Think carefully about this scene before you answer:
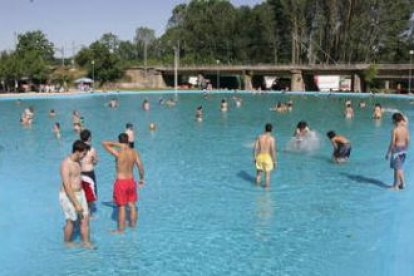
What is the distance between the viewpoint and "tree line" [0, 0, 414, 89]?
74188 millimetres

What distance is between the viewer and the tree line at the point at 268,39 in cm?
7419

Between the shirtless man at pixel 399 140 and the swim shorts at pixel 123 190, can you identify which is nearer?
the swim shorts at pixel 123 190

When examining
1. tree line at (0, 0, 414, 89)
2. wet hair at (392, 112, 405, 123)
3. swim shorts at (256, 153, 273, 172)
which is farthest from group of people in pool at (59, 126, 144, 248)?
tree line at (0, 0, 414, 89)

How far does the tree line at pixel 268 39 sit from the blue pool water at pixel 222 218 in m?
55.0

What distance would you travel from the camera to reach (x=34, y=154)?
1736 centimetres

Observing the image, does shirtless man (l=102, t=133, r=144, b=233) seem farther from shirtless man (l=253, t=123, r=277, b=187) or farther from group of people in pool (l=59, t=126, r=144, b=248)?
shirtless man (l=253, t=123, r=277, b=187)

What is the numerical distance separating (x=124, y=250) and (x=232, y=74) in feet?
245

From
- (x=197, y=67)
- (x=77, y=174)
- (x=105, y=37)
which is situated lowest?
(x=77, y=174)

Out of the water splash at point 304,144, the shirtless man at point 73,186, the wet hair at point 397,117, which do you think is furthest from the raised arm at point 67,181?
the water splash at point 304,144

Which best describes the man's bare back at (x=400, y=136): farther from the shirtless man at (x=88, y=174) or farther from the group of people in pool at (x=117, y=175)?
the shirtless man at (x=88, y=174)

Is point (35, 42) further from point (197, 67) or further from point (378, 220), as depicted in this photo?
point (378, 220)

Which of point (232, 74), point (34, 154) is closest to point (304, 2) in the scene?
point (232, 74)

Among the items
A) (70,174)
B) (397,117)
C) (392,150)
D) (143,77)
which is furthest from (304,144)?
(143,77)

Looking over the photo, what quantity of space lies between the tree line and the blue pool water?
54967 mm
